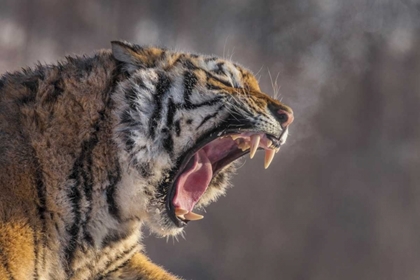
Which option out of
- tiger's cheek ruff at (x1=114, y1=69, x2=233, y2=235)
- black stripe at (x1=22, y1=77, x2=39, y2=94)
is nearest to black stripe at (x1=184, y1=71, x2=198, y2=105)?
tiger's cheek ruff at (x1=114, y1=69, x2=233, y2=235)

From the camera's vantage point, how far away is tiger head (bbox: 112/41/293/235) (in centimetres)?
121

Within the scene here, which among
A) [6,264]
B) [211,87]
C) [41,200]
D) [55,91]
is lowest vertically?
[6,264]

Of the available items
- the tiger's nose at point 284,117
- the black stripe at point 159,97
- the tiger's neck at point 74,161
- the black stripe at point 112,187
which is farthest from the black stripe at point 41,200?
the tiger's nose at point 284,117

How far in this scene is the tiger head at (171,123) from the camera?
1213 mm

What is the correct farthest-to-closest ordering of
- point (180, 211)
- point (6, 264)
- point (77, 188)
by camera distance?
point (180, 211)
point (77, 188)
point (6, 264)

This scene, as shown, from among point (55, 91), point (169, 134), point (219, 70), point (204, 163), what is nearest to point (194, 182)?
point (204, 163)

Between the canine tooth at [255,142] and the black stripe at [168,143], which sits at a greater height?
the canine tooth at [255,142]

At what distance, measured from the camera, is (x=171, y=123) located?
1.23 m

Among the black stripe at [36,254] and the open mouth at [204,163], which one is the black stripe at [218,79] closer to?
the open mouth at [204,163]

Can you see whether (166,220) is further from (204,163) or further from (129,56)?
(129,56)

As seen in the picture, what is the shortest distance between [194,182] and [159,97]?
22 centimetres

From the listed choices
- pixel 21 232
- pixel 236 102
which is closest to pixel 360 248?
pixel 236 102

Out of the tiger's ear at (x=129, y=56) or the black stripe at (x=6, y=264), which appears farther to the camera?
the tiger's ear at (x=129, y=56)

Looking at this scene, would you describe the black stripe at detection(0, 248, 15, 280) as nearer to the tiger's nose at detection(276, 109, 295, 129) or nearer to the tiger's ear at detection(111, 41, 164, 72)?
the tiger's ear at detection(111, 41, 164, 72)
